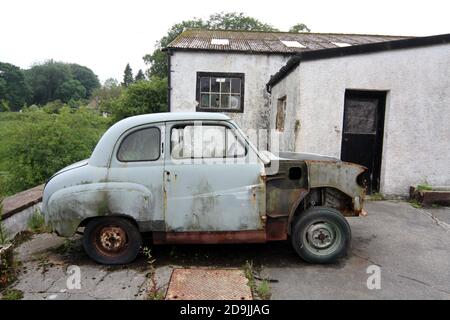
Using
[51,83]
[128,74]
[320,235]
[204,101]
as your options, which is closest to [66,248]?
[320,235]

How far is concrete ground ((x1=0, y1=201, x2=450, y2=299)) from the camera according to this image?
3.27 meters

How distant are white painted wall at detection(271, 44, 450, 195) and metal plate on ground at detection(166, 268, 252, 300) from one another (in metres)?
4.02

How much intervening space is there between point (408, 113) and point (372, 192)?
1978 millimetres

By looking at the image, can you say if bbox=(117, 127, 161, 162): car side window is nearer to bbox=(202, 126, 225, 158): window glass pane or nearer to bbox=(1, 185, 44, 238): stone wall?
bbox=(202, 126, 225, 158): window glass pane

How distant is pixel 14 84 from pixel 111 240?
86.4m

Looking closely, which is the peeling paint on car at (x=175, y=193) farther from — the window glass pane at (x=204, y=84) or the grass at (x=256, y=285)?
the window glass pane at (x=204, y=84)

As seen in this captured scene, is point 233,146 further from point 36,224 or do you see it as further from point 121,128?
point 36,224

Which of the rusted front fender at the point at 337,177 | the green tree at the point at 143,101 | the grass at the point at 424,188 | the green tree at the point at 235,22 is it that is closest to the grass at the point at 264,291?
the rusted front fender at the point at 337,177

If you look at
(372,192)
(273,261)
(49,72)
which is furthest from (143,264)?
(49,72)

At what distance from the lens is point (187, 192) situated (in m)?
3.76

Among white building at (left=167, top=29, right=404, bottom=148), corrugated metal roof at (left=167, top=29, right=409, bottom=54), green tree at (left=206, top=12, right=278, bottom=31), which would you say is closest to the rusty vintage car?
white building at (left=167, top=29, right=404, bottom=148)

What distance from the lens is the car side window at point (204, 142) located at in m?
3.83

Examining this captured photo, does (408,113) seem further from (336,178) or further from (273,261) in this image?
(273,261)

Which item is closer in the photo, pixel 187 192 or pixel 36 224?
pixel 187 192
